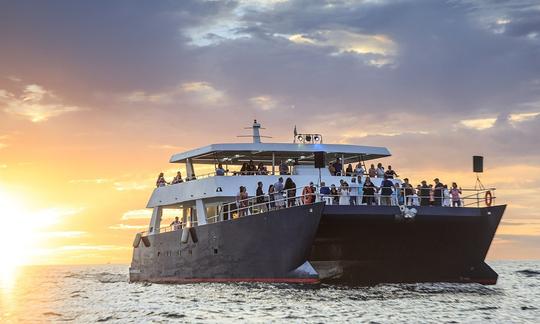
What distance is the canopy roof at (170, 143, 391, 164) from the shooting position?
33031 millimetres

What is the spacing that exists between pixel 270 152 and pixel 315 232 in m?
8.26

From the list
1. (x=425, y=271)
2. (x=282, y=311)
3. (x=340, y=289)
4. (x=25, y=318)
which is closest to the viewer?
(x=282, y=311)

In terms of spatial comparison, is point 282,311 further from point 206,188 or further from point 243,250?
point 206,188

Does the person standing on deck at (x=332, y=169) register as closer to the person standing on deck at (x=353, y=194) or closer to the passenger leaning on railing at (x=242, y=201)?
the person standing on deck at (x=353, y=194)

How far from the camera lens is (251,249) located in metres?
28.4

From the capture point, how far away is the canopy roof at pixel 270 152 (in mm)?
33031

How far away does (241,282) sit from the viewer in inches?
1142

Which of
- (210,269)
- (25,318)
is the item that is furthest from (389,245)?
(25,318)

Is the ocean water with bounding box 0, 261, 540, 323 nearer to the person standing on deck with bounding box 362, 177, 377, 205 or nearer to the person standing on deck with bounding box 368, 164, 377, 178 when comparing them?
the person standing on deck with bounding box 362, 177, 377, 205

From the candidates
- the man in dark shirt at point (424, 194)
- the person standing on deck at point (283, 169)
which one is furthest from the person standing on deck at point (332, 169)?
the man in dark shirt at point (424, 194)

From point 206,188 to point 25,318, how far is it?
396 inches

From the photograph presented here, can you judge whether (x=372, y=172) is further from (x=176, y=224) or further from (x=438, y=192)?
(x=176, y=224)

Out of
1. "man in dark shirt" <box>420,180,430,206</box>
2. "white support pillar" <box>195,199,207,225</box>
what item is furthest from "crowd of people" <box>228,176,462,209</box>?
"white support pillar" <box>195,199,207,225</box>

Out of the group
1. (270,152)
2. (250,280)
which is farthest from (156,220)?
(250,280)
